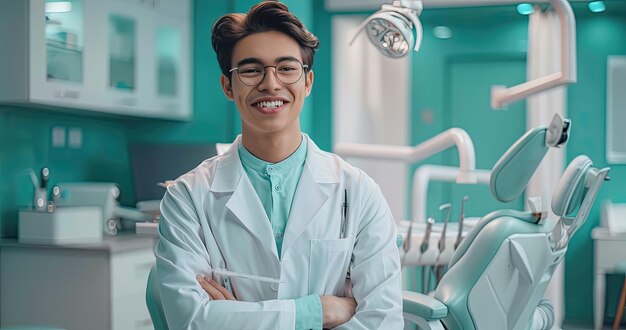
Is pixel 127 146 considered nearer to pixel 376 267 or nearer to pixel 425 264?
pixel 425 264

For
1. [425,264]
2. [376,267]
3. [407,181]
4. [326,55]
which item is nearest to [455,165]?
[407,181]

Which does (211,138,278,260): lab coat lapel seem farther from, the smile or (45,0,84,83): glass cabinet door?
(45,0,84,83): glass cabinet door

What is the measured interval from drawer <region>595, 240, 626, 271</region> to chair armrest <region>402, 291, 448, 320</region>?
3.33 meters

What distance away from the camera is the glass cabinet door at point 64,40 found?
3.31m

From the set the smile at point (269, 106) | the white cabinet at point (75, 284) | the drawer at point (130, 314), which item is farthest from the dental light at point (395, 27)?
the drawer at point (130, 314)

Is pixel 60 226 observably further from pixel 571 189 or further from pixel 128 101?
pixel 571 189

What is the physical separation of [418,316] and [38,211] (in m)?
2.01

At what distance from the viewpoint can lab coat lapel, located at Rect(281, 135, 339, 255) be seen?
1.55 m

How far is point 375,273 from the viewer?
157cm

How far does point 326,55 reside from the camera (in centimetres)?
538

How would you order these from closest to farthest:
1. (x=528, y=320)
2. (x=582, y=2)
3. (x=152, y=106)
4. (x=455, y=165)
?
(x=528, y=320), (x=152, y=106), (x=582, y=2), (x=455, y=165)

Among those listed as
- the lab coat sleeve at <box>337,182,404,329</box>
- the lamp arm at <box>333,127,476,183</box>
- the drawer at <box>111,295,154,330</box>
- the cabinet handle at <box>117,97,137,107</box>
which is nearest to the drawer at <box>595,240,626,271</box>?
the lamp arm at <box>333,127,476,183</box>

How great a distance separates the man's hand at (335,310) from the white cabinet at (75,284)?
1.88m

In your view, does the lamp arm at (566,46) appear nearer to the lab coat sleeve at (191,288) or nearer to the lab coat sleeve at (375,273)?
the lab coat sleeve at (375,273)
